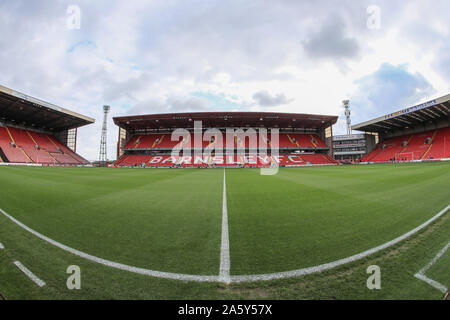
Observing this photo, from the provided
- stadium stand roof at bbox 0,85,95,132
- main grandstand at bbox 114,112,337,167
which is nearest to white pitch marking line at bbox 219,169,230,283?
main grandstand at bbox 114,112,337,167

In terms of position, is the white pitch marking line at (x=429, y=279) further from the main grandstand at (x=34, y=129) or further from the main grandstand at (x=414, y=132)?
the main grandstand at (x=34, y=129)

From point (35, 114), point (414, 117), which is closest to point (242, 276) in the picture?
point (414, 117)

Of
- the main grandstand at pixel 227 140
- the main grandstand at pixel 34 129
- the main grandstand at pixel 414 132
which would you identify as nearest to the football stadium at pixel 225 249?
the main grandstand at pixel 227 140

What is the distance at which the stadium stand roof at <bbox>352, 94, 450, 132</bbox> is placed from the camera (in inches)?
1121

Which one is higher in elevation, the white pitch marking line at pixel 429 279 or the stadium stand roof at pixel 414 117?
the stadium stand roof at pixel 414 117

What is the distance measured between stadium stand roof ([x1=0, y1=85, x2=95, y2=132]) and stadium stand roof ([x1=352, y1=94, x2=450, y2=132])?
70.1 meters

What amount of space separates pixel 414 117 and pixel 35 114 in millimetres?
82419

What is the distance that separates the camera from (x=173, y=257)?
2.45m

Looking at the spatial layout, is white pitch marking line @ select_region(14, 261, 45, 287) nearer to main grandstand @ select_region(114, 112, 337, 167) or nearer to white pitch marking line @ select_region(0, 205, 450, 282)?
white pitch marking line @ select_region(0, 205, 450, 282)

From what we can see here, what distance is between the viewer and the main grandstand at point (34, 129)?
33.5 meters

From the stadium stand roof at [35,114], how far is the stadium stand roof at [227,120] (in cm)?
1078

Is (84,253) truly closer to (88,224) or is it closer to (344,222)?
(88,224)

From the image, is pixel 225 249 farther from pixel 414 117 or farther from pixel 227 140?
pixel 414 117
